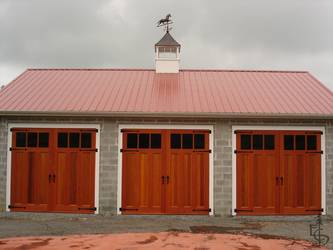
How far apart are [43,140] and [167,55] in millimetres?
5551

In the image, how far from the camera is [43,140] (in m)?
12.3

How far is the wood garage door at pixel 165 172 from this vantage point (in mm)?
12164

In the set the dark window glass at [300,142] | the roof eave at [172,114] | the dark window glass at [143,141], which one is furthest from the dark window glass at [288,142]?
the dark window glass at [143,141]

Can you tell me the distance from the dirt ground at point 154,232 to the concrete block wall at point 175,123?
1.33 feet

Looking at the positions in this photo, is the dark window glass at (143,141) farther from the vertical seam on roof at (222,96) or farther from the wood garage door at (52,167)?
the vertical seam on roof at (222,96)

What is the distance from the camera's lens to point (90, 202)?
12.2m

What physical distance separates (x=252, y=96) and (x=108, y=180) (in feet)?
15.2

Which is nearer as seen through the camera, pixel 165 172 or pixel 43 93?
pixel 165 172

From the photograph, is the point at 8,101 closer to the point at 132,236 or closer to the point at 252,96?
the point at 132,236

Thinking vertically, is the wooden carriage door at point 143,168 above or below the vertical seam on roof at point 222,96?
below

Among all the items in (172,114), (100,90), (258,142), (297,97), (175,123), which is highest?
(100,90)

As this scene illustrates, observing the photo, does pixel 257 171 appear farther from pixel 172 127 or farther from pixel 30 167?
pixel 30 167

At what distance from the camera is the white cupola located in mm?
15758

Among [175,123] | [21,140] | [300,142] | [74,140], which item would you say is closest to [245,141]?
[300,142]
